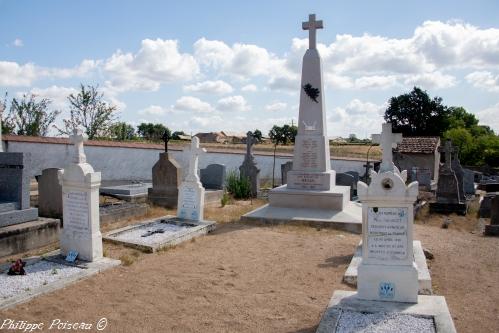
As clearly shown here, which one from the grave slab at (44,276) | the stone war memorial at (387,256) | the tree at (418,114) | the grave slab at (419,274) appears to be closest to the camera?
the stone war memorial at (387,256)

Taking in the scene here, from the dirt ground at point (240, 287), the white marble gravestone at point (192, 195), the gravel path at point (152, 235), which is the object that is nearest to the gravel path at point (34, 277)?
the dirt ground at point (240, 287)

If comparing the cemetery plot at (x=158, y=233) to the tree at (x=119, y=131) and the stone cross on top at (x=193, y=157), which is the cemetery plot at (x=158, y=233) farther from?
the tree at (x=119, y=131)

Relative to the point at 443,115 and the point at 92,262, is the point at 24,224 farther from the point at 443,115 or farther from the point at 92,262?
the point at 443,115

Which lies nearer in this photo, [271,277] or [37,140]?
[271,277]

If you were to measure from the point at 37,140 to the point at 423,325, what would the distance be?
49.9ft

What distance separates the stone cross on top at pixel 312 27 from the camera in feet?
35.4

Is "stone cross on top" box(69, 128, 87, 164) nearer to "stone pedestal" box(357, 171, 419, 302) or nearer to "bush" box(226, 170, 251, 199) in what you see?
"stone pedestal" box(357, 171, 419, 302)

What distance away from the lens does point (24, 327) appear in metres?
3.84

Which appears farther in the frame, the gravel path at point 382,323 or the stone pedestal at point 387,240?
the stone pedestal at point 387,240

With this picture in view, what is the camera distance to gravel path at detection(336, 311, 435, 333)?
353 cm

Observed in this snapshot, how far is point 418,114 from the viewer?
150 ft

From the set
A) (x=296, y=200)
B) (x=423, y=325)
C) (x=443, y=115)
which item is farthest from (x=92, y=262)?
(x=443, y=115)

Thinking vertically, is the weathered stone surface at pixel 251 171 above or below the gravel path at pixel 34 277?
above

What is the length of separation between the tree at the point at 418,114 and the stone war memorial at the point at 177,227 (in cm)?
4007
